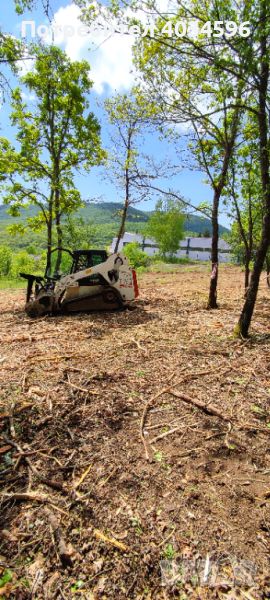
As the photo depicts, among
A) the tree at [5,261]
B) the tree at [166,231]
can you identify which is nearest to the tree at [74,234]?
the tree at [5,261]

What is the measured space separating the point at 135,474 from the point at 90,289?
23.2 ft

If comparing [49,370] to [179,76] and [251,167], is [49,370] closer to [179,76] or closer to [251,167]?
[179,76]

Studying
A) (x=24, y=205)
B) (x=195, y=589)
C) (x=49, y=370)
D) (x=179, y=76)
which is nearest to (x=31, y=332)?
(x=49, y=370)

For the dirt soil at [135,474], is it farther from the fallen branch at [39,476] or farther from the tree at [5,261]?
the tree at [5,261]

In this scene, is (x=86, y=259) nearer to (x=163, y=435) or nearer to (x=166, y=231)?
(x=163, y=435)

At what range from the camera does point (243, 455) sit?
3.61 metres

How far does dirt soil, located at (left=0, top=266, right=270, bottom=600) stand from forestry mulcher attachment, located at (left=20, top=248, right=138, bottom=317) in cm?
366

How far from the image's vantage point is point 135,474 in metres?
3.35

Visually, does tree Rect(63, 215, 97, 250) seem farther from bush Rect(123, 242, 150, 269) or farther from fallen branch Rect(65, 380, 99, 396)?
bush Rect(123, 242, 150, 269)

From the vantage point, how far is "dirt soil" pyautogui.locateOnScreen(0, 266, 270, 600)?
2461 mm

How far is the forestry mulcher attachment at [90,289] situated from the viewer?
978 centimetres

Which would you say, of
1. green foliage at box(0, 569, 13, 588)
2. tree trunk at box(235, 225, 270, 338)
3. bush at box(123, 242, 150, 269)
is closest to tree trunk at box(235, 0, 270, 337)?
tree trunk at box(235, 225, 270, 338)

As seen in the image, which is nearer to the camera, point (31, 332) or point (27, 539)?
point (27, 539)

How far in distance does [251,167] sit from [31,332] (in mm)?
8786
